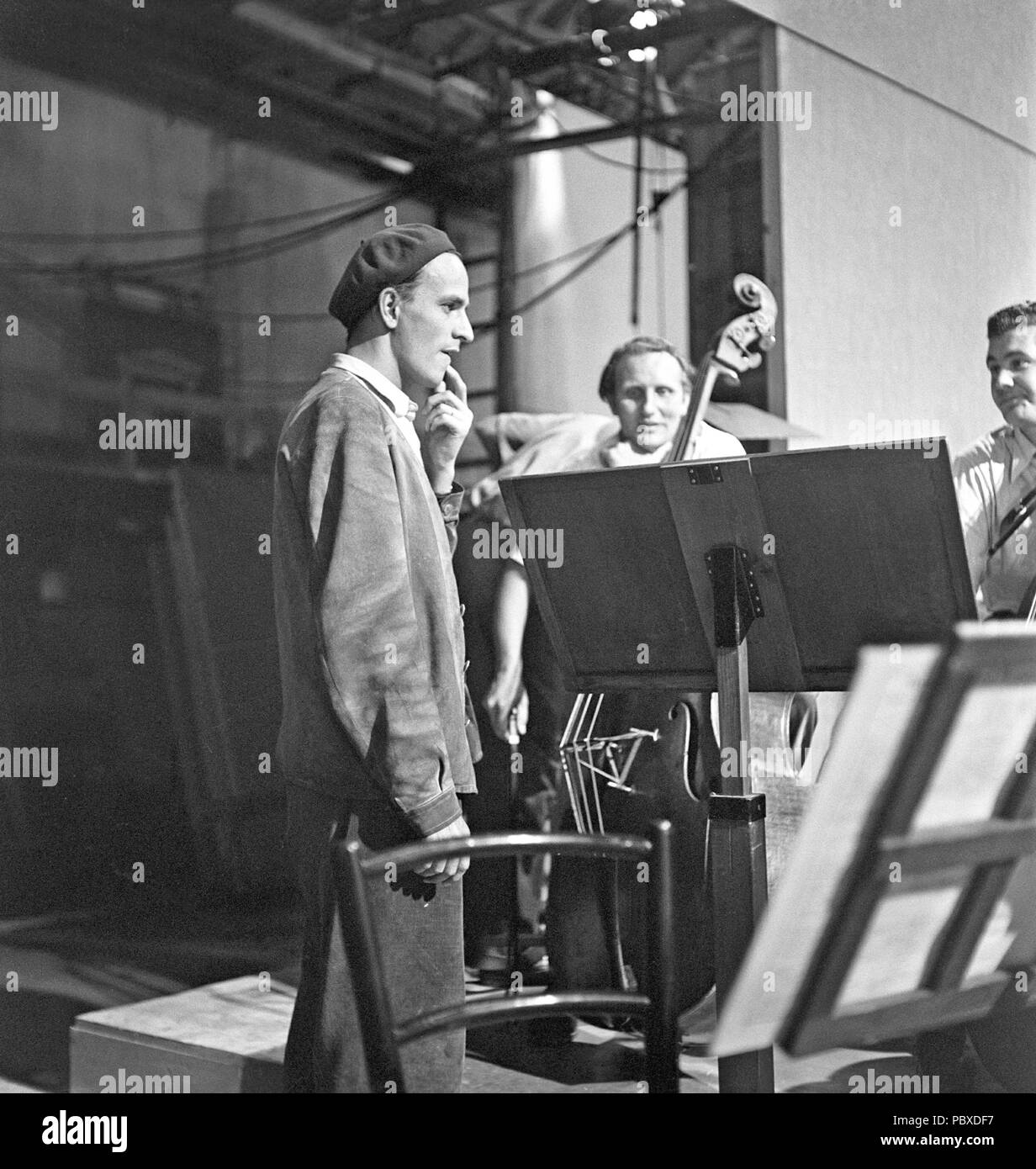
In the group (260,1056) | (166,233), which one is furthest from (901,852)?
(166,233)

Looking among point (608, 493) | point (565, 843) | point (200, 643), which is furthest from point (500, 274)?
point (565, 843)

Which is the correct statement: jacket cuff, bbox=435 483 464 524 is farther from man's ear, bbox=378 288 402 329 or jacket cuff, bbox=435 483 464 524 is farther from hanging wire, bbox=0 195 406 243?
hanging wire, bbox=0 195 406 243

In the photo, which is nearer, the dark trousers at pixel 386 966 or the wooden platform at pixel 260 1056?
the dark trousers at pixel 386 966

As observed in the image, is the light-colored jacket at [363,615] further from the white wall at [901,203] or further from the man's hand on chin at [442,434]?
the white wall at [901,203]

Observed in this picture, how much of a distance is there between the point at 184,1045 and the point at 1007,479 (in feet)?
6.00

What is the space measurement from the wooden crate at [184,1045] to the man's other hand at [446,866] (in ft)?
1.95

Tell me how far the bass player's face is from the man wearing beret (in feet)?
4.46

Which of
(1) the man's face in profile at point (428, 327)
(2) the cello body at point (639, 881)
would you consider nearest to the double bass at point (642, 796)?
(2) the cello body at point (639, 881)

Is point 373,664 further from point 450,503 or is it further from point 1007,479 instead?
point 1007,479

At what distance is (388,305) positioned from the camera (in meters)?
2.07

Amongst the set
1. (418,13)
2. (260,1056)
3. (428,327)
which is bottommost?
(260,1056)

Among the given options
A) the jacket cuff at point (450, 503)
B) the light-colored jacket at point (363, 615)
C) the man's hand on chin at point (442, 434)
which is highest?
the man's hand on chin at point (442, 434)

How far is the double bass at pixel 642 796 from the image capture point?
2.77 m

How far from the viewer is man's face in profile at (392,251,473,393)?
207 cm
